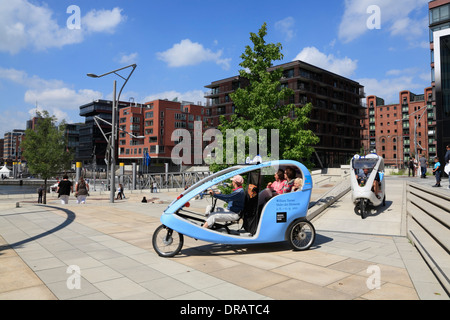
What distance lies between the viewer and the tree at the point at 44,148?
83.3 ft

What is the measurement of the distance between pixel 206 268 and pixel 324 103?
6436 cm

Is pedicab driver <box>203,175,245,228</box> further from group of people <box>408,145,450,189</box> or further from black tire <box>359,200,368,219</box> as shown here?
group of people <box>408,145,450,189</box>

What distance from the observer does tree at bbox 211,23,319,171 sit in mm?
12164

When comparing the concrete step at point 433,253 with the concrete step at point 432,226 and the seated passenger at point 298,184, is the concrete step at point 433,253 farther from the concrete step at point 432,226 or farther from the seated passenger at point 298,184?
the seated passenger at point 298,184

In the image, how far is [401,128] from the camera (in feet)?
344

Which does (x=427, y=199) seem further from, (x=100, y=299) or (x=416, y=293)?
(x=100, y=299)

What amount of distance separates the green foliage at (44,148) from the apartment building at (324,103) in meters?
37.0

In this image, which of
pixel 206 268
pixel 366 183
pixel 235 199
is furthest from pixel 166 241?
pixel 366 183

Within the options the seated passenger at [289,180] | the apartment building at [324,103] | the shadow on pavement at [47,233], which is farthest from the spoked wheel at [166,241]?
the apartment building at [324,103]

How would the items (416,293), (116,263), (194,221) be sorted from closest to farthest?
(416,293) → (116,263) → (194,221)

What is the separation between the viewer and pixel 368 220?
402 inches

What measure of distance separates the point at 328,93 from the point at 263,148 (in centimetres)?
5874

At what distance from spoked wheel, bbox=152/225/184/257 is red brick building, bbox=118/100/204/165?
74.1m
